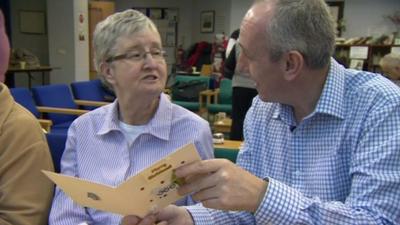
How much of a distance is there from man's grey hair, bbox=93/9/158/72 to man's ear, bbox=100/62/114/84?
0.03 metres

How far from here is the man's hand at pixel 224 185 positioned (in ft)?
3.29

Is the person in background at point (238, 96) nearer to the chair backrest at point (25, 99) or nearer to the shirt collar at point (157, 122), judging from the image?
the chair backrest at point (25, 99)

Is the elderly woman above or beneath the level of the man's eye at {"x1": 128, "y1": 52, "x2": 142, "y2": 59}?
beneath

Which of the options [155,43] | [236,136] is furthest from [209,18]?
[155,43]

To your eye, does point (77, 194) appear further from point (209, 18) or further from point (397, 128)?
point (209, 18)

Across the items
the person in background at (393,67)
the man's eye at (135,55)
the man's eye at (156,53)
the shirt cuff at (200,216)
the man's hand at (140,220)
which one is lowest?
the shirt cuff at (200,216)

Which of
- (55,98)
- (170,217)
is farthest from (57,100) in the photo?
(170,217)

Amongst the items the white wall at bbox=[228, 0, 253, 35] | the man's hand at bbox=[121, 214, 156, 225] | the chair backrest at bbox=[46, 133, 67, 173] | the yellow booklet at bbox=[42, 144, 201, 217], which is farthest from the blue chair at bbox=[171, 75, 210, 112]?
the yellow booklet at bbox=[42, 144, 201, 217]

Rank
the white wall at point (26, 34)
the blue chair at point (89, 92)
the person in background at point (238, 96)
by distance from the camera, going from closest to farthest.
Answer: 1. the person in background at point (238, 96)
2. the blue chair at point (89, 92)
3. the white wall at point (26, 34)

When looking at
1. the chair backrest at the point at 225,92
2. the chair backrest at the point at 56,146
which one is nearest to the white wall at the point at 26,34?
the chair backrest at the point at 225,92

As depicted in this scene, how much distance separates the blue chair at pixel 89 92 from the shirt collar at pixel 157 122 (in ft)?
12.9

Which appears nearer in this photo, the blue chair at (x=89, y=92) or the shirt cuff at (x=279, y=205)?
the shirt cuff at (x=279, y=205)

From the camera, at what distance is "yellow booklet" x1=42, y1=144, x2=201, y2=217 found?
3.27 feet

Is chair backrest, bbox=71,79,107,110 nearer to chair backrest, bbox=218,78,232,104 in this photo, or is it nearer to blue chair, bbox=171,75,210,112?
blue chair, bbox=171,75,210,112
